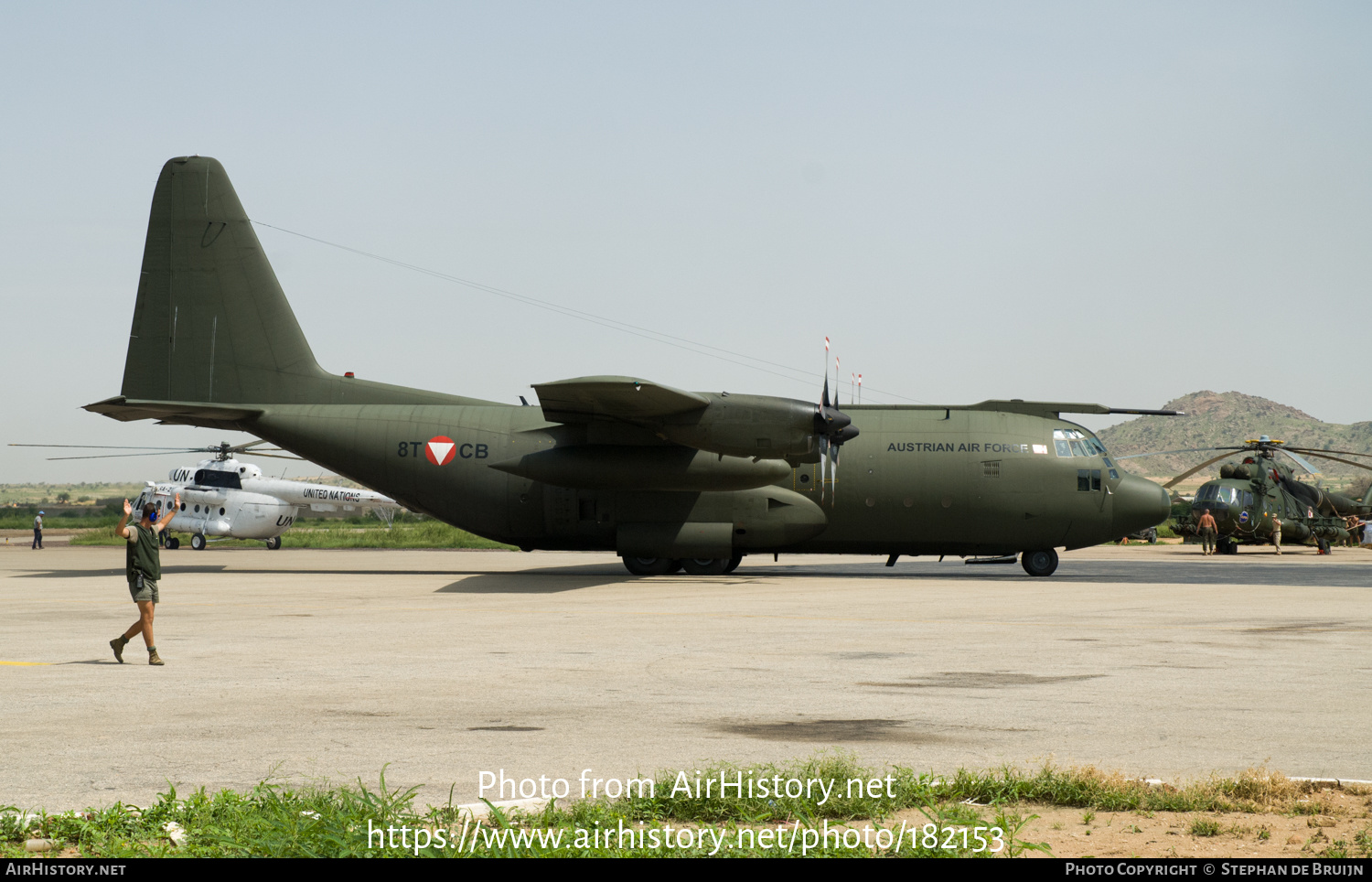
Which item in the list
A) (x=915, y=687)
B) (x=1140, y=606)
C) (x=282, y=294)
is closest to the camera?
(x=915, y=687)

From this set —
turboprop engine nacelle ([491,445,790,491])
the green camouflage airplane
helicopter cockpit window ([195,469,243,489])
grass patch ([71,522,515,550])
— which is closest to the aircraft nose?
the green camouflage airplane

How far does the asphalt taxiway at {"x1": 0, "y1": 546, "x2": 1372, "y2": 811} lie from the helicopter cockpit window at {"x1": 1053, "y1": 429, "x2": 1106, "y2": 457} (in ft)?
15.9

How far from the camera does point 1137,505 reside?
1092 inches

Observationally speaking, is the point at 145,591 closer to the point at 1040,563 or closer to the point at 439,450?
the point at 439,450

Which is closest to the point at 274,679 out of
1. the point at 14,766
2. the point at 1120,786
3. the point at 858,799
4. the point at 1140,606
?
the point at 14,766

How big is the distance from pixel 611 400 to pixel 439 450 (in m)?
6.19

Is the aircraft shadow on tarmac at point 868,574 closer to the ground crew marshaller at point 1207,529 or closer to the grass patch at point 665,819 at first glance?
the ground crew marshaller at point 1207,529

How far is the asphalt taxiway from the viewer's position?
292 inches

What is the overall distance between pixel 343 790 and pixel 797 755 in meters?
3.05

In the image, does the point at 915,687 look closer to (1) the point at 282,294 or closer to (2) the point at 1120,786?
(2) the point at 1120,786

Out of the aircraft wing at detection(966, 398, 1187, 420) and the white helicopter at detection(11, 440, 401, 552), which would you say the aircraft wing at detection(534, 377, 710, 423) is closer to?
the aircraft wing at detection(966, 398, 1187, 420)

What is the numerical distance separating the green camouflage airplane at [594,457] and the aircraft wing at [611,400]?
16cm
